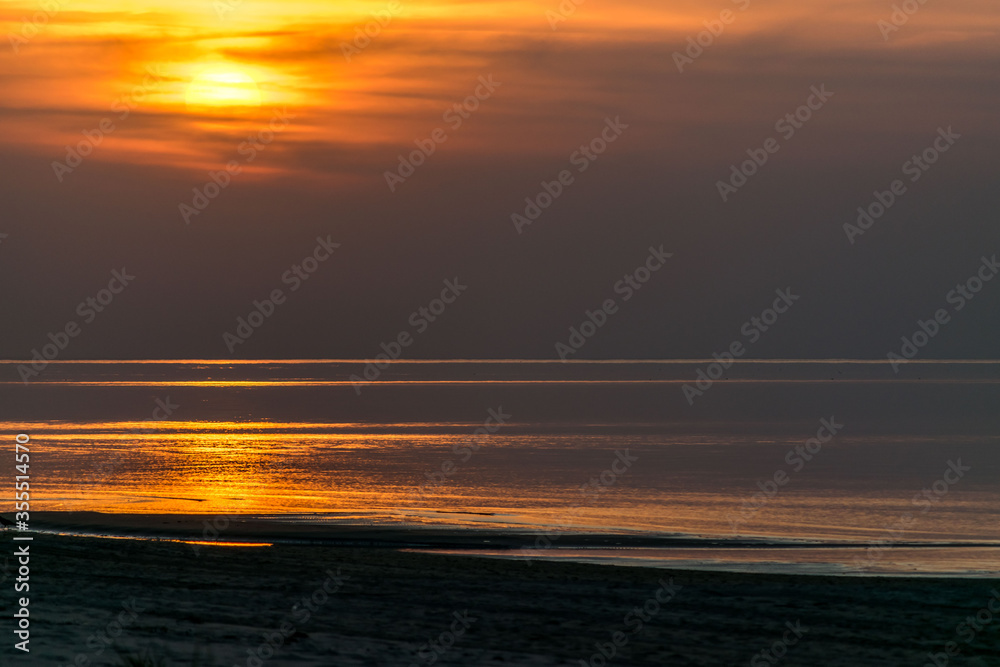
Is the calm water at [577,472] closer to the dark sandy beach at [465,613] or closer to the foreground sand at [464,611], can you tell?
the foreground sand at [464,611]

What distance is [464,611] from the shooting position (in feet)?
60.4

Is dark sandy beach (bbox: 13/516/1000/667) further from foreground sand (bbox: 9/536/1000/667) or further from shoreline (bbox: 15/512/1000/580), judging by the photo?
shoreline (bbox: 15/512/1000/580)

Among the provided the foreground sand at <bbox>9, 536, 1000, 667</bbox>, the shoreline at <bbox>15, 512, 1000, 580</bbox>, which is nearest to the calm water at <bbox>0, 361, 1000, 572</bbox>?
the shoreline at <bbox>15, 512, 1000, 580</bbox>

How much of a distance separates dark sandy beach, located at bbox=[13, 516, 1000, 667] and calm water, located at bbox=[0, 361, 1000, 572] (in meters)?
5.68

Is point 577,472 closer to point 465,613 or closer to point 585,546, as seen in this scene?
point 585,546

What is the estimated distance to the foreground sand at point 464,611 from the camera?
1509 centimetres

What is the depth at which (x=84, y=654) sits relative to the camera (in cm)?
1370

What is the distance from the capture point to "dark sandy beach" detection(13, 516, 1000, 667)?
15078mm

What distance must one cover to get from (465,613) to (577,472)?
32.1 m

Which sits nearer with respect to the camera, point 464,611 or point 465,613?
point 465,613

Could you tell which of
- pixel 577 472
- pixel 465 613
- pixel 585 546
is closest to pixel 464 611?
pixel 465 613

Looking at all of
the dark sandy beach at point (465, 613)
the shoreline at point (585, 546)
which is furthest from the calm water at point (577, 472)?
the dark sandy beach at point (465, 613)

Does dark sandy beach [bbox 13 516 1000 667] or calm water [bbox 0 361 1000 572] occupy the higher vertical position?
calm water [bbox 0 361 1000 572]

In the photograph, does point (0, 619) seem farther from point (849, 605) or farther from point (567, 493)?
point (567, 493)
